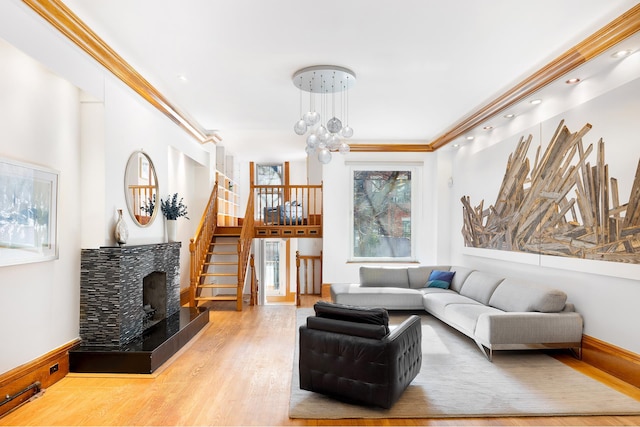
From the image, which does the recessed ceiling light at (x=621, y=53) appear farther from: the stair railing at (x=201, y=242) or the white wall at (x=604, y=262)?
the stair railing at (x=201, y=242)

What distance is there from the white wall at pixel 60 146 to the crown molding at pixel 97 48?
0.06 meters

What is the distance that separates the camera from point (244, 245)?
747 centimetres

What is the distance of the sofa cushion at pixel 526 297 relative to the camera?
424 centimetres

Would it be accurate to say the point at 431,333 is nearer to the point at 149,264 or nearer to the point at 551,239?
the point at 551,239

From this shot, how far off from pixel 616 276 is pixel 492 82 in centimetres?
253

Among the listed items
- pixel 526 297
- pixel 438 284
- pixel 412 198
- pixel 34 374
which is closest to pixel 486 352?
pixel 526 297

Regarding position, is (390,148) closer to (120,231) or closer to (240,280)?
(240,280)

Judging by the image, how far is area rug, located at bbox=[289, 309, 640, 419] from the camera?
3000mm

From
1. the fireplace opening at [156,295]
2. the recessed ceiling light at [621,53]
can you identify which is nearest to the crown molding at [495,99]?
the recessed ceiling light at [621,53]

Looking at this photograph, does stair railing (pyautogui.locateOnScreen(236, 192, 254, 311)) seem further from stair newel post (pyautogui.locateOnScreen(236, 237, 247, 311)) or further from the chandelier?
the chandelier

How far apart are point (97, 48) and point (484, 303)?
5315 millimetres

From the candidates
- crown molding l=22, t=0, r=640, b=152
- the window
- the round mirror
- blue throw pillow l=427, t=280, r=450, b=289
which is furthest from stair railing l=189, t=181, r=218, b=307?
blue throw pillow l=427, t=280, r=450, b=289

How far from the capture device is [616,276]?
12.1ft

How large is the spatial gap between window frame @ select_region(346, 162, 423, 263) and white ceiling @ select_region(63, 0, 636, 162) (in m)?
2.45
